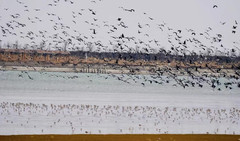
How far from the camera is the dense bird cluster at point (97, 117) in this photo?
367 centimetres

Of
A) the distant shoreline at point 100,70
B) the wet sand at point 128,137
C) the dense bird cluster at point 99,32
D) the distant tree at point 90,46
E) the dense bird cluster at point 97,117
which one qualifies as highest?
the dense bird cluster at point 99,32

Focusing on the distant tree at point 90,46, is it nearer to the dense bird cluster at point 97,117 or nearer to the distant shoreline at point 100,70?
the distant shoreline at point 100,70

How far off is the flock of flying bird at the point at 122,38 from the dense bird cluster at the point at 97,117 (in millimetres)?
280

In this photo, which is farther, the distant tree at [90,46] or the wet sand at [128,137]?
the distant tree at [90,46]

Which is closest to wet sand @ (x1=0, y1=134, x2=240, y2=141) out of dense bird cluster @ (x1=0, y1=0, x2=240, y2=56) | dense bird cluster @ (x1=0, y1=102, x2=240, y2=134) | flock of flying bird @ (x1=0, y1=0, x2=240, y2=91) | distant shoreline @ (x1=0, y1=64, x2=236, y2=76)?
Result: dense bird cluster @ (x1=0, y1=102, x2=240, y2=134)

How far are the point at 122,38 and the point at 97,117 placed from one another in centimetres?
79

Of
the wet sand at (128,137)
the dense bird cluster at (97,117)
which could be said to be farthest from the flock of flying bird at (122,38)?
the wet sand at (128,137)

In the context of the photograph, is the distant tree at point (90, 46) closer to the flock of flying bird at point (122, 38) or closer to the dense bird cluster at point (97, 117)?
the flock of flying bird at point (122, 38)

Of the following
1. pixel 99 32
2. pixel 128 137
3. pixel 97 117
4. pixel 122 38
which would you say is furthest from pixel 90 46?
pixel 128 137

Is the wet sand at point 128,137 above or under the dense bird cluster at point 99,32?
under

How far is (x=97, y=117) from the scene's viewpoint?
3717 mm

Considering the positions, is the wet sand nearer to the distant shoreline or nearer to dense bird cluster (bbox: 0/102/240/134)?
dense bird cluster (bbox: 0/102/240/134)

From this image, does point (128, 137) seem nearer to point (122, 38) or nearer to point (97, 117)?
point (97, 117)

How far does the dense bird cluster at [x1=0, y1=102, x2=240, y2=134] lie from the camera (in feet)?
12.0
